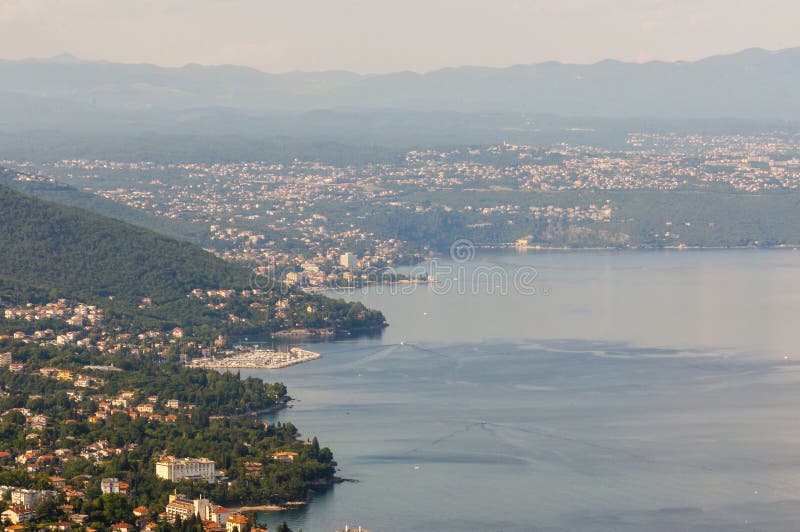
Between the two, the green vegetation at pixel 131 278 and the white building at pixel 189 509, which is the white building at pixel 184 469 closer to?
the white building at pixel 189 509

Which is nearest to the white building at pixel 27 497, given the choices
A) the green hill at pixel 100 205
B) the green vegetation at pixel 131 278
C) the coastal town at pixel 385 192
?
the green vegetation at pixel 131 278

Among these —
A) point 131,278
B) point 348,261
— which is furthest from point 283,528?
point 348,261

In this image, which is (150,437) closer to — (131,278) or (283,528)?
(283,528)

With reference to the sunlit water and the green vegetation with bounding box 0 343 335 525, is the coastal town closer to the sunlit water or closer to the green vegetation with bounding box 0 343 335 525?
the sunlit water

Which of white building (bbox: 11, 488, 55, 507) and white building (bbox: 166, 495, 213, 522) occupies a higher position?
white building (bbox: 11, 488, 55, 507)

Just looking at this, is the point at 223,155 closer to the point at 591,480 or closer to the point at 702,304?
the point at 702,304

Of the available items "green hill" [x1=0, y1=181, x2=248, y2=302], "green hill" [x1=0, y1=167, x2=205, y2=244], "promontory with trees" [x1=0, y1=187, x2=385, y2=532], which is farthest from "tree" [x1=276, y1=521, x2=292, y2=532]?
"green hill" [x1=0, y1=167, x2=205, y2=244]
